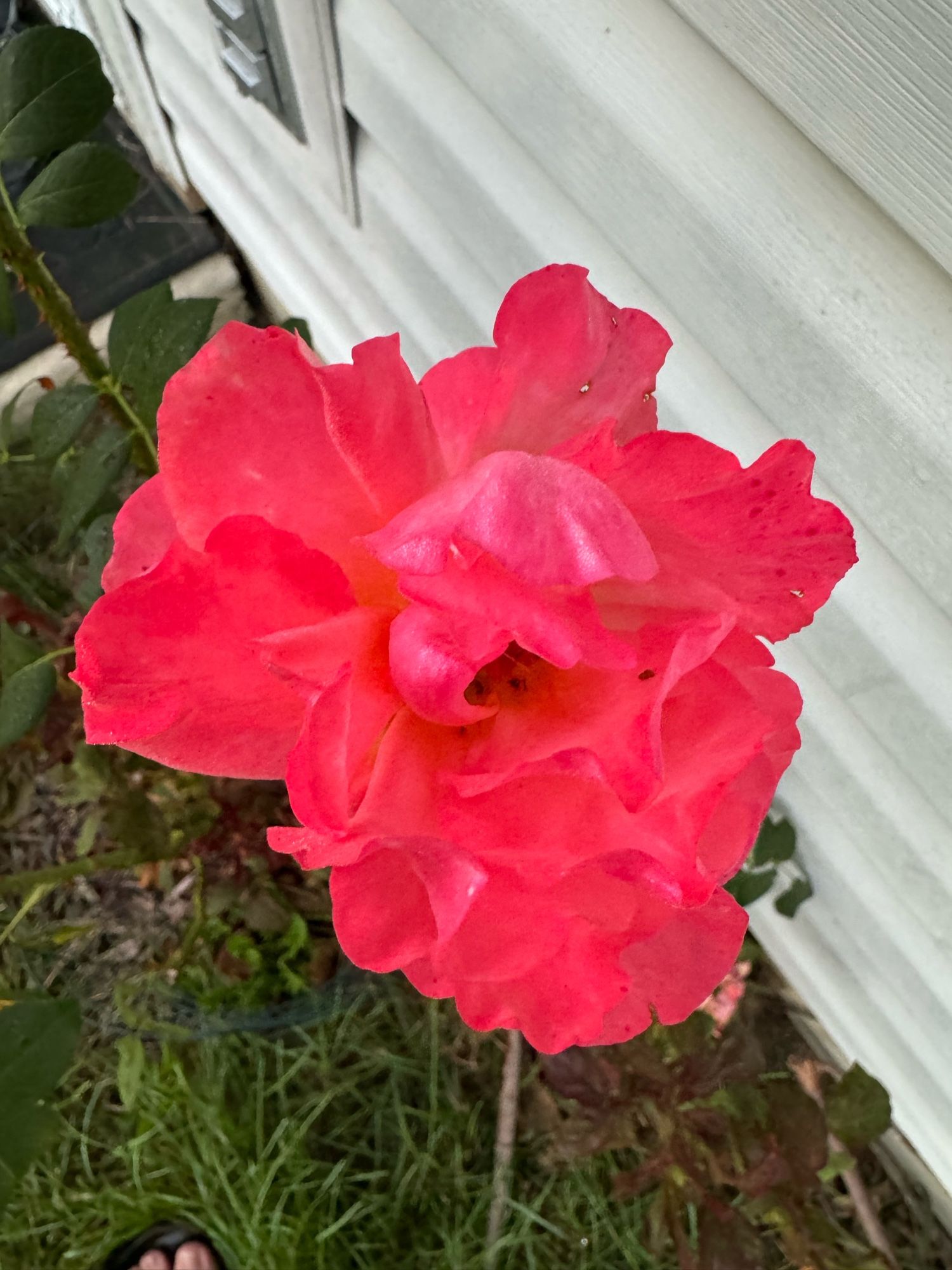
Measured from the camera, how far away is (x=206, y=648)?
398mm

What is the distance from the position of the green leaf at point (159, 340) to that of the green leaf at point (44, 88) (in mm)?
137

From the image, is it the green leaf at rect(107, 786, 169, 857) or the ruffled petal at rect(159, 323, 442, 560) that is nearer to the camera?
the ruffled petal at rect(159, 323, 442, 560)

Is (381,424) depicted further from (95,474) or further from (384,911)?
(95,474)

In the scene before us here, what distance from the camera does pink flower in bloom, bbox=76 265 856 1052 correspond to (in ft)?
1.19

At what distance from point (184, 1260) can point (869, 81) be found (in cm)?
165

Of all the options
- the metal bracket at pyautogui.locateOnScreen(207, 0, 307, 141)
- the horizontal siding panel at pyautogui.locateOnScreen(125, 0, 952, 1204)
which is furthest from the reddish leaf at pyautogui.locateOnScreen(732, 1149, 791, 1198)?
the metal bracket at pyautogui.locateOnScreen(207, 0, 307, 141)

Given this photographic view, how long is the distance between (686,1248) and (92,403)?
97cm

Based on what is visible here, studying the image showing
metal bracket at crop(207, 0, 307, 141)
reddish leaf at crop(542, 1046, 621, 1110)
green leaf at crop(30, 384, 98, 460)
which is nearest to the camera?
green leaf at crop(30, 384, 98, 460)

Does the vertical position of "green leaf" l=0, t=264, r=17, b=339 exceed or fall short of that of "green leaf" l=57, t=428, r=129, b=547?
it exceeds it

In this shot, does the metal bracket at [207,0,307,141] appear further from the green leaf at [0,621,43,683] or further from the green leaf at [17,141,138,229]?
the green leaf at [0,621,43,683]

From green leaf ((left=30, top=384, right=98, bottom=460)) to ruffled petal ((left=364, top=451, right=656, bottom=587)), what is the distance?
59cm

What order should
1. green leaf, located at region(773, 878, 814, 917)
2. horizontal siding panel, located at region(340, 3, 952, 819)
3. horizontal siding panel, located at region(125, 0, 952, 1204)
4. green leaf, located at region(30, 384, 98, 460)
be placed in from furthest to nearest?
green leaf, located at region(773, 878, 814, 917) → green leaf, located at region(30, 384, 98, 460) → horizontal siding panel, located at region(340, 3, 952, 819) → horizontal siding panel, located at region(125, 0, 952, 1204)

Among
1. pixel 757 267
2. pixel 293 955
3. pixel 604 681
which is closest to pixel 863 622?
pixel 757 267

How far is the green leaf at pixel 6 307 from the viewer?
0.76m
